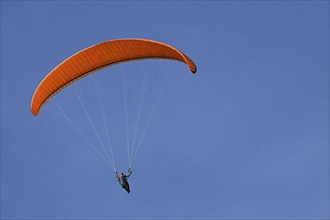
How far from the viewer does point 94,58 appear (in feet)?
169

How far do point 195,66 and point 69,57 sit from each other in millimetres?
7189

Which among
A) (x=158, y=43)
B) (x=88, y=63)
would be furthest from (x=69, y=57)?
(x=158, y=43)

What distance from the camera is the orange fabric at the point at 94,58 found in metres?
50.5

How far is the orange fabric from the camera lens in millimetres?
50469

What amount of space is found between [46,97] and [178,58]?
321 inches

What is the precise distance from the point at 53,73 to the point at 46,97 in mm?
1887

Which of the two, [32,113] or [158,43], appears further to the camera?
[32,113]

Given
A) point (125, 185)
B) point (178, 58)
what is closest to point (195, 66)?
point (178, 58)

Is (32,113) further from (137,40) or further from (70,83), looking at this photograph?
(137,40)

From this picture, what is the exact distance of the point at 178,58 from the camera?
164ft

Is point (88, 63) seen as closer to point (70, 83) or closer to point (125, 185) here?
point (70, 83)

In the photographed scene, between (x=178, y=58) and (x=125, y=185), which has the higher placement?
(x=178, y=58)

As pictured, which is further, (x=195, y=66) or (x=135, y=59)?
(x=135, y=59)

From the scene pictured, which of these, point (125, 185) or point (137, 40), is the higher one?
point (137, 40)
